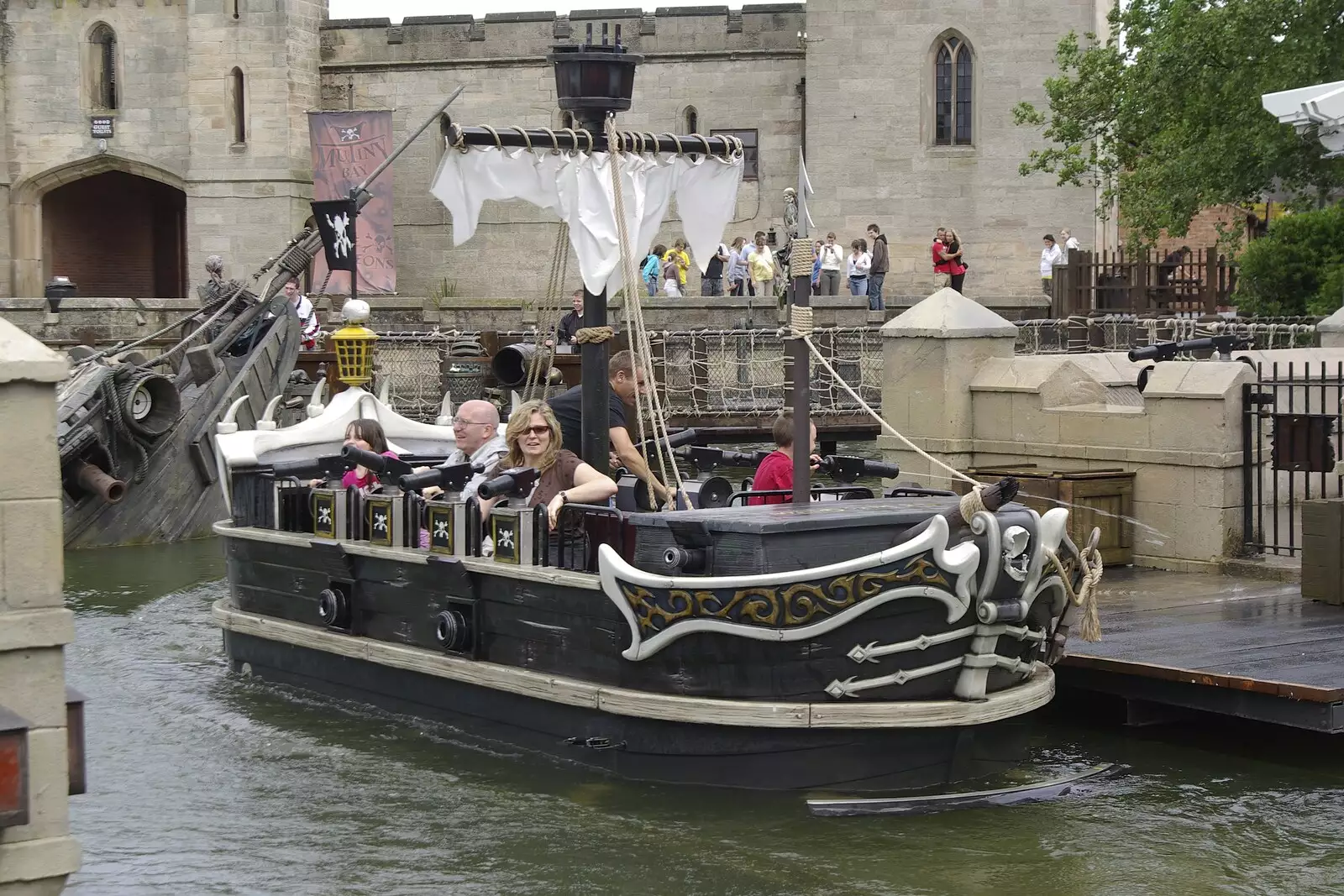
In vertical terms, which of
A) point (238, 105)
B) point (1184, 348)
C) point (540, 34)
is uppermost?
point (540, 34)

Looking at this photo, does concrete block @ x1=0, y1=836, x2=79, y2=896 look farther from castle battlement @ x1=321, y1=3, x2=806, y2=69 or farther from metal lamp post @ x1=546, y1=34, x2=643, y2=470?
castle battlement @ x1=321, y1=3, x2=806, y2=69

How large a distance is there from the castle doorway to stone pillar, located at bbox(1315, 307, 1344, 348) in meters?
33.0

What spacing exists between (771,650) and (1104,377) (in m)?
6.56

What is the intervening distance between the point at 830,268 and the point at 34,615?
29613mm

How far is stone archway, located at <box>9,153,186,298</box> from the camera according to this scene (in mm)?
41719

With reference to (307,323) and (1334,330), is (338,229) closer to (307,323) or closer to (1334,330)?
(1334,330)

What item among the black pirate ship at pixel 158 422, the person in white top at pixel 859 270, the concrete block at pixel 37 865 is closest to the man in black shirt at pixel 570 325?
the black pirate ship at pixel 158 422

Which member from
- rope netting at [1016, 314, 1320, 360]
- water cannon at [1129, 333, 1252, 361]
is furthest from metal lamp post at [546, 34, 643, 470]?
rope netting at [1016, 314, 1320, 360]

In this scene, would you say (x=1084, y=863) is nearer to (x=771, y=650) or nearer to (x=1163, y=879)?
(x=1163, y=879)

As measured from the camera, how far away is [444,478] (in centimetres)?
1083

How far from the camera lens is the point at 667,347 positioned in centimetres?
2833

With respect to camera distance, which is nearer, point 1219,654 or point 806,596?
point 806,596

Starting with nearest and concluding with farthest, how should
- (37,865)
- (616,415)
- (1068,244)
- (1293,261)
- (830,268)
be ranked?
(37,865) < (616,415) < (1293,261) < (830,268) < (1068,244)

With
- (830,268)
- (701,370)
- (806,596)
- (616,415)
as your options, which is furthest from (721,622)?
(830,268)
